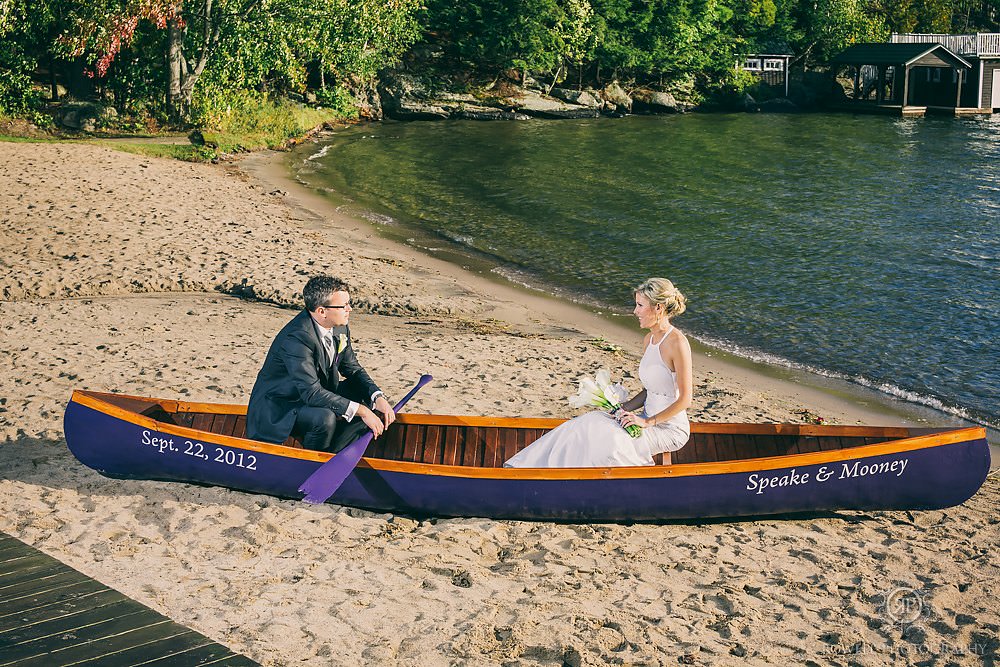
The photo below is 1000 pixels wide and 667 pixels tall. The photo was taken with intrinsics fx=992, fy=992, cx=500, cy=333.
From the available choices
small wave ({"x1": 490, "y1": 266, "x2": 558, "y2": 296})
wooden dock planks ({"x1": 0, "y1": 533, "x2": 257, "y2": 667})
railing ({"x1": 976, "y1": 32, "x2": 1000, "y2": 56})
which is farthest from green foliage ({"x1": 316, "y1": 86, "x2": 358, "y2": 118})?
wooden dock planks ({"x1": 0, "y1": 533, "x2": 257, "y2": 667})

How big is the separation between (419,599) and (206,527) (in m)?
2.17

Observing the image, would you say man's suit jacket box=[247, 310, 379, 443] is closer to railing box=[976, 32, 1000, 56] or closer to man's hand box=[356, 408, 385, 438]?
man's hand box=[356, 408, 385, 438]

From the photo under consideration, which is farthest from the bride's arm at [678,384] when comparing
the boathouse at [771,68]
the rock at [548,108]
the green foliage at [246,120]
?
the boathouse at [771,68]

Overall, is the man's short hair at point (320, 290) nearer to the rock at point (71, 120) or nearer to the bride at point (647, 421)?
the bride at point (647, 421)

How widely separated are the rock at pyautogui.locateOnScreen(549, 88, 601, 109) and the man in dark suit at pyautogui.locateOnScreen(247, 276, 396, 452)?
46242 millimetres

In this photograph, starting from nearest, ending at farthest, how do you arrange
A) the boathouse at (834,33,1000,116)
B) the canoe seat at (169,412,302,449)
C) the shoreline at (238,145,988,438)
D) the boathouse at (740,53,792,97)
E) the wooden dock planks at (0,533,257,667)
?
the wooden dock planks at (0,533,257,667) → the canoe seat at (169,412,302,449) → the shoreline at (238,145,988,438) → the boathouse at (834,33,1000,116) → the boathouse at (740,53,792,97)

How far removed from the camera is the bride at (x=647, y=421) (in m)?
8.34

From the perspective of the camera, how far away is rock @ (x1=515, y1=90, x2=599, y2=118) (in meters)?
51.0

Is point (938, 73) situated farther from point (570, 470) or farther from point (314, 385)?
point (314, 385)

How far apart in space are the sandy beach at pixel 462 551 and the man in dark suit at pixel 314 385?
0.68 m

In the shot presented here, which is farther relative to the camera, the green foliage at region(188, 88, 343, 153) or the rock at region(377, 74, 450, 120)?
the rock at region(377, 74, 450, 120)

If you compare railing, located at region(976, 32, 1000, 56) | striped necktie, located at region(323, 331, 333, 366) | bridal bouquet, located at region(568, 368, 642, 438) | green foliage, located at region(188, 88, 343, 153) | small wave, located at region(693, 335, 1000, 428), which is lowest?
small wave, located at region(693, 335, 1000, 428)

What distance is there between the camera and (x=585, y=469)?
8438 mm

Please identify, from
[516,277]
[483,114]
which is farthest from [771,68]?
[516,277]
